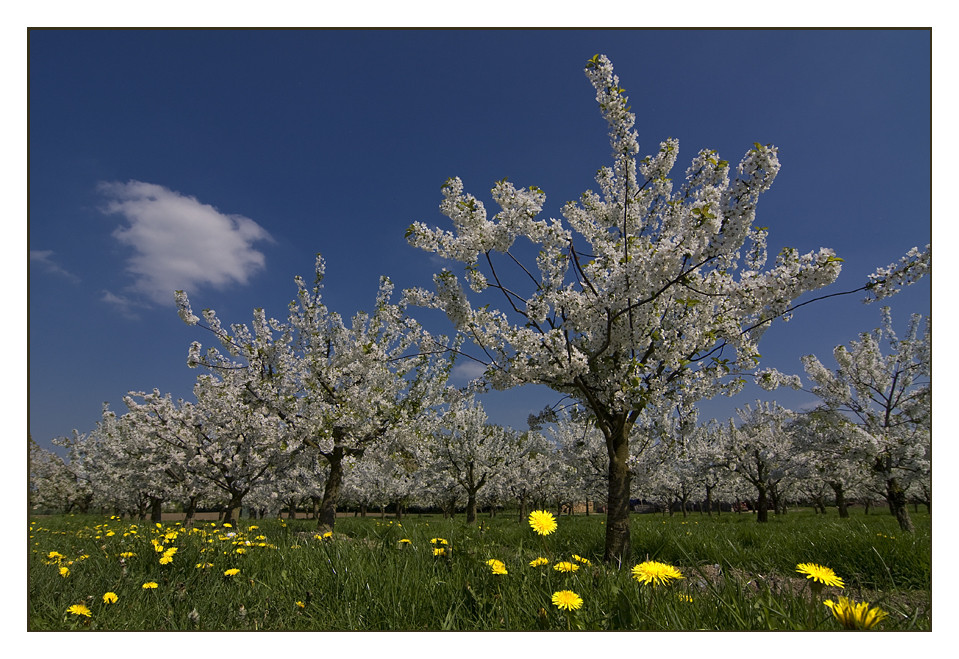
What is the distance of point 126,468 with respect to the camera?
18656 millimetres

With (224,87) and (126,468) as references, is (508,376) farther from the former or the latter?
(126,468)

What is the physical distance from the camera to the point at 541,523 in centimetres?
216

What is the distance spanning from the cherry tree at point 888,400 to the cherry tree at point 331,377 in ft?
33.6

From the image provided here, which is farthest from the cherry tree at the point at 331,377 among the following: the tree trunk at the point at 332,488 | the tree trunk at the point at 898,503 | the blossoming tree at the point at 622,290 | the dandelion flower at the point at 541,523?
the tree trunk at the point at 898,503

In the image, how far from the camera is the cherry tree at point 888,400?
9.98 meters

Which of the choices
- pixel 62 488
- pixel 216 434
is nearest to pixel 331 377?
pixel 216 434

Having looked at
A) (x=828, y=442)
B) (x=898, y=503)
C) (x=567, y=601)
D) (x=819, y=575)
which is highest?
(x=819, y=575)

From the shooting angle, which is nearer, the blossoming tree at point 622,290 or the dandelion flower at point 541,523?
the dandelion flower at point 541,523

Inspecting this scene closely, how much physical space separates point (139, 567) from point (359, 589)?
246 centimetres

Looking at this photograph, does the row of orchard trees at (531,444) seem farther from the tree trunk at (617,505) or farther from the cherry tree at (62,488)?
the cherry tree at (62,488)

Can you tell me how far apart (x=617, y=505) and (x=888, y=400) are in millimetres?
10802

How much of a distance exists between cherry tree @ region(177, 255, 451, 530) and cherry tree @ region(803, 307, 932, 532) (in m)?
10.2

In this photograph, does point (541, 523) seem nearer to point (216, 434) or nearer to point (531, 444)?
point (216, 434)
